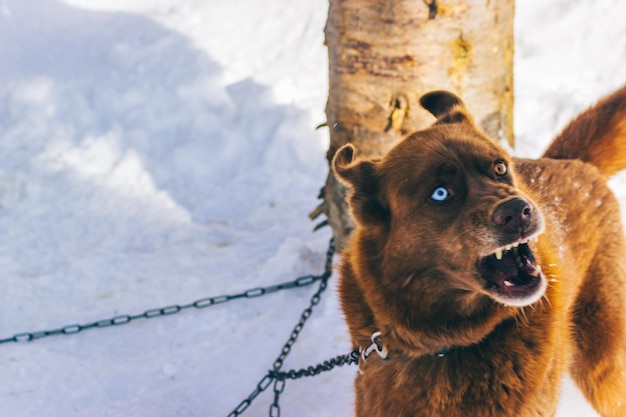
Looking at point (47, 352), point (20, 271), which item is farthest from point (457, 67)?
point (20, 271)

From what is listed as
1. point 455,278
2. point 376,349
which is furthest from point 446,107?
point 376,349

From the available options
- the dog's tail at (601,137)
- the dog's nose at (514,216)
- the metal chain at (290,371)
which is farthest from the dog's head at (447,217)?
the dog's tail at (601,137)

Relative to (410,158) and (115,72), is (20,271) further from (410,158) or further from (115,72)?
(410,158)

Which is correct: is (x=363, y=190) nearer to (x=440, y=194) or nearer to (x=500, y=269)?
(x=440, y=194)

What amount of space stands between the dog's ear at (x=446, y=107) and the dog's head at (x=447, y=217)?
0.01m

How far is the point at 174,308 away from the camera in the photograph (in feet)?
14.2

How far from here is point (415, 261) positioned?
218 centimetres

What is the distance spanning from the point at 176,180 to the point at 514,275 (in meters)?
4.29

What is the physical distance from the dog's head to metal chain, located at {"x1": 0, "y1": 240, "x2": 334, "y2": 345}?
185cm

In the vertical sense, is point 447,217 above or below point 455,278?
above

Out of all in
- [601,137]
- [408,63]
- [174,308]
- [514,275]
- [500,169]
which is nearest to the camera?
[514,275]

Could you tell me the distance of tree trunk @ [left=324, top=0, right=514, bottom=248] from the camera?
365 centimetres

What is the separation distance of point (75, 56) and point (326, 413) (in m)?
5.37

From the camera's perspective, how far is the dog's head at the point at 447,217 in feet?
6.38
